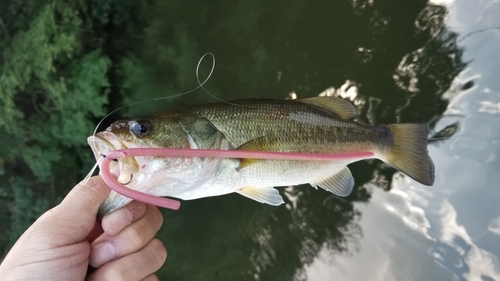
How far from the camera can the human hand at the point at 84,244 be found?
A: 1.35m

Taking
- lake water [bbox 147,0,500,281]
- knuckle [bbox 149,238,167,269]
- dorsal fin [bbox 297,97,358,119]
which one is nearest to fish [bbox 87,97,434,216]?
dorsal fin [bbox 297,97,358,119]

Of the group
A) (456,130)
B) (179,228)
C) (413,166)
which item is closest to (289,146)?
(413,166)

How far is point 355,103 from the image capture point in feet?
9.41

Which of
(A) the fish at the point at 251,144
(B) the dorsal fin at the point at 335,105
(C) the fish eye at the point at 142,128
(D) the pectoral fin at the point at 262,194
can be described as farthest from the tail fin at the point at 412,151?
(C) the fish eye at the point at 142,128

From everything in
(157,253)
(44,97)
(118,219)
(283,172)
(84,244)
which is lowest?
(44,97)

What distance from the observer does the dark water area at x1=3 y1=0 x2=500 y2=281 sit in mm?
2393

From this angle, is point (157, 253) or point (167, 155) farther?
point (157, 253)

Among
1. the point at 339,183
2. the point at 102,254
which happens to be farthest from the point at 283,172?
the point at 102,254

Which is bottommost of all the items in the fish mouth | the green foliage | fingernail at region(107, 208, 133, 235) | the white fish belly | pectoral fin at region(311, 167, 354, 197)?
the green foliage

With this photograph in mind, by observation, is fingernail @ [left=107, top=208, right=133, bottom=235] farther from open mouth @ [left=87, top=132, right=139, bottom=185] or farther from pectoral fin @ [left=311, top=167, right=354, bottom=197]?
pectoral fin @ [left=311, top=167, right=354, bottom=197]

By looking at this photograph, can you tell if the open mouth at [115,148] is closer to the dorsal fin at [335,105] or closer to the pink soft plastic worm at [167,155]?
the pink soft plastic worm at [167,155]

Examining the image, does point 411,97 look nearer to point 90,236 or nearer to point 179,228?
point 90,236

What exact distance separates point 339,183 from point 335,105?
0.39 meters

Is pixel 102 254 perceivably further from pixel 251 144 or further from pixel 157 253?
pixel 251 144
